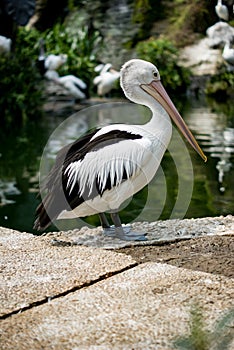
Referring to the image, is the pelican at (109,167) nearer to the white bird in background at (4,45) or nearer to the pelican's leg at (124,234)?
the pelican's leg at (124,234)

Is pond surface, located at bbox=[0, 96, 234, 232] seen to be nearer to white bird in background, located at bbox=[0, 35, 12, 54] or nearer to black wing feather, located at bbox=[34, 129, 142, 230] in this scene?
black wing feather, located at bbox=[34, 129, 142, 230]

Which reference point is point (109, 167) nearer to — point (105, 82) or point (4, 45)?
point (4, 45)

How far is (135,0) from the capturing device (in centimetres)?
1523

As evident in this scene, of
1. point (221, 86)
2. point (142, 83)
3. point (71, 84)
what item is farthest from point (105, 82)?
point (142, 83)

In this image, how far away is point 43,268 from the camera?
2.49m

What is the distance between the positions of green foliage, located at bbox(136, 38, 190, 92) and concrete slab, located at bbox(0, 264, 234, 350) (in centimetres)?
1128

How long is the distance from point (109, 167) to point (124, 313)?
37.7 inches

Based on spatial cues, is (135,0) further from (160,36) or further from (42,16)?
(42,16)

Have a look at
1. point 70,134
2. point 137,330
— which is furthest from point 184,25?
point 137,330

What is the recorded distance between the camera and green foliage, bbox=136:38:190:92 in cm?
1335

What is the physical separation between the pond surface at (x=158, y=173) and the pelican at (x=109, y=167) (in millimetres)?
1352

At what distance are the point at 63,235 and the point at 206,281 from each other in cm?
107

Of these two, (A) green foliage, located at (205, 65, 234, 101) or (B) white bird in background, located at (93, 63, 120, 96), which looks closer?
(B) white bird in background, located at (93, 63, 120, 96)

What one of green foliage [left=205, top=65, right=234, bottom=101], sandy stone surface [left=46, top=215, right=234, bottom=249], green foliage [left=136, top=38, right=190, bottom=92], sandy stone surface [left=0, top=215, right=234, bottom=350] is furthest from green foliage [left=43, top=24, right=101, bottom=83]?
sandy stone surface [left=0, top=215, right=234, bottom=350]
